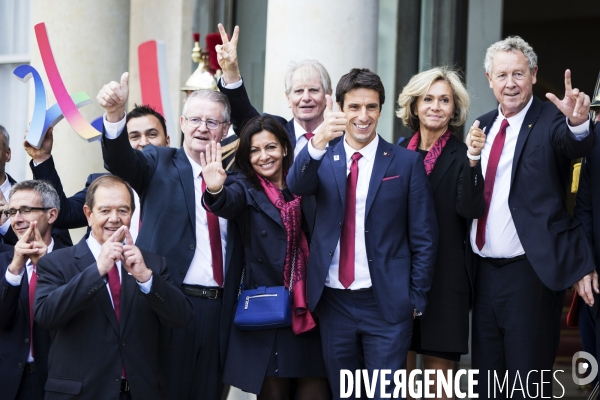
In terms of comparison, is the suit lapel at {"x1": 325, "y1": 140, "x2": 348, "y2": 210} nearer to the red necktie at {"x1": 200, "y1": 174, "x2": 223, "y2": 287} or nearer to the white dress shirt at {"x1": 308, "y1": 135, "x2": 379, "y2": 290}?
the white dress shirt at {"x1": 308, "y1": 135, "x2": 379, "y2": 290}

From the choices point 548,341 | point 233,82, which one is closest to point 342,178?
point 233,82

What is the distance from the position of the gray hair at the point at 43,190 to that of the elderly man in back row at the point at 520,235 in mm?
2087

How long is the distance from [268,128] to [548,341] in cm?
176

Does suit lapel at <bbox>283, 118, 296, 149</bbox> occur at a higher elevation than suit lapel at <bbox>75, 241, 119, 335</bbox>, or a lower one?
higher

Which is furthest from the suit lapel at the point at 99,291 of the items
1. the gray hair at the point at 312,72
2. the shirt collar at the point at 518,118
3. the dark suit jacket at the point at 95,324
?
the shirt collar at the point at 518,118

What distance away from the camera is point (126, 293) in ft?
14.0

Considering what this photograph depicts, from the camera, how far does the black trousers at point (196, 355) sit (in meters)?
4.57

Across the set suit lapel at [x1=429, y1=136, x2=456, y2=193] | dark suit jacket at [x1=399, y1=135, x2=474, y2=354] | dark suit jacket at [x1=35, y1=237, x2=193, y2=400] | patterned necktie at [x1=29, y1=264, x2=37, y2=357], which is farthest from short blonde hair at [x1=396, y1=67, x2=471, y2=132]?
patterned necktie at [x1=29, y1=264, x2=37, y2=357]

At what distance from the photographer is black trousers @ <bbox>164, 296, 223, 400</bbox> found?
180 inches

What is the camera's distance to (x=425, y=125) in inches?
197

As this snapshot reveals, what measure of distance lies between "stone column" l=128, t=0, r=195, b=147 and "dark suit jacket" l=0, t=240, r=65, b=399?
400cm

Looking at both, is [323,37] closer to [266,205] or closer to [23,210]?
[266,205]

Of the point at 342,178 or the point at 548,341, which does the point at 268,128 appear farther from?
the point at 548,341

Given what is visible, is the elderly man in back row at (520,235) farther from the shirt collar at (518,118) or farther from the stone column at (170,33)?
the stone column at (170,33)
